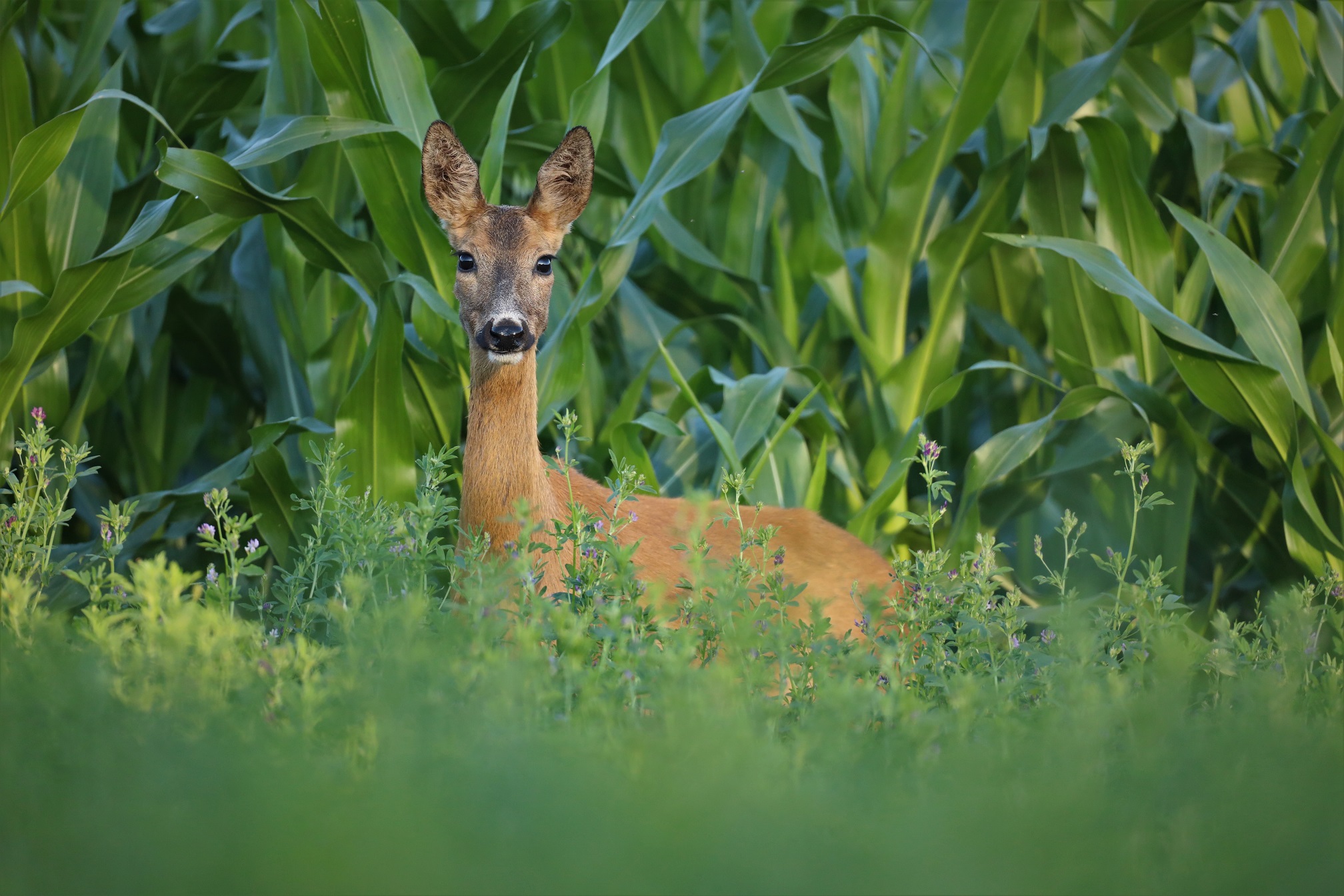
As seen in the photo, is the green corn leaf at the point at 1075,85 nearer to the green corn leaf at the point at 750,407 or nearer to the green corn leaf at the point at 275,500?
the green corn leaf at the point at 750,407

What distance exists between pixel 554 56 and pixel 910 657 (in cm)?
400

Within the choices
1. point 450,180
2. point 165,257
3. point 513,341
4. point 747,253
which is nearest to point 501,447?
point 513,341

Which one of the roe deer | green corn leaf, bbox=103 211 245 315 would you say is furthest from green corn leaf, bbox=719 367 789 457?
green corn leaf, bbox=103 211 245 315

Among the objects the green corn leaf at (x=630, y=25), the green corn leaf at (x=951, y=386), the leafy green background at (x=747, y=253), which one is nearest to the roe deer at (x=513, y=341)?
the leafy green background at (x=747, y=253)

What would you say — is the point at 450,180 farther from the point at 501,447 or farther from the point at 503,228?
the point at 501,447

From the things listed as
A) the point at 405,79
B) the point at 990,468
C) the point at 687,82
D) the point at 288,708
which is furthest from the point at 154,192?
the point at 288,708

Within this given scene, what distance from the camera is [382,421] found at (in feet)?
14.5

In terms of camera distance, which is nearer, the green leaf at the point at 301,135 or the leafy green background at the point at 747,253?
the green leaf at the point at 301,135

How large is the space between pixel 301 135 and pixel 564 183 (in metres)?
0.89

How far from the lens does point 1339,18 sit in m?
5.17

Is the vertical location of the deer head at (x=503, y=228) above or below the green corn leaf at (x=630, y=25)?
below

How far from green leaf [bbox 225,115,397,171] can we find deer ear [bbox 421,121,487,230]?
10.9 inches

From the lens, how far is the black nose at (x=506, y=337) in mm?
3686

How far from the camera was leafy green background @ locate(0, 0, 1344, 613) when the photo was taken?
4488 mm
